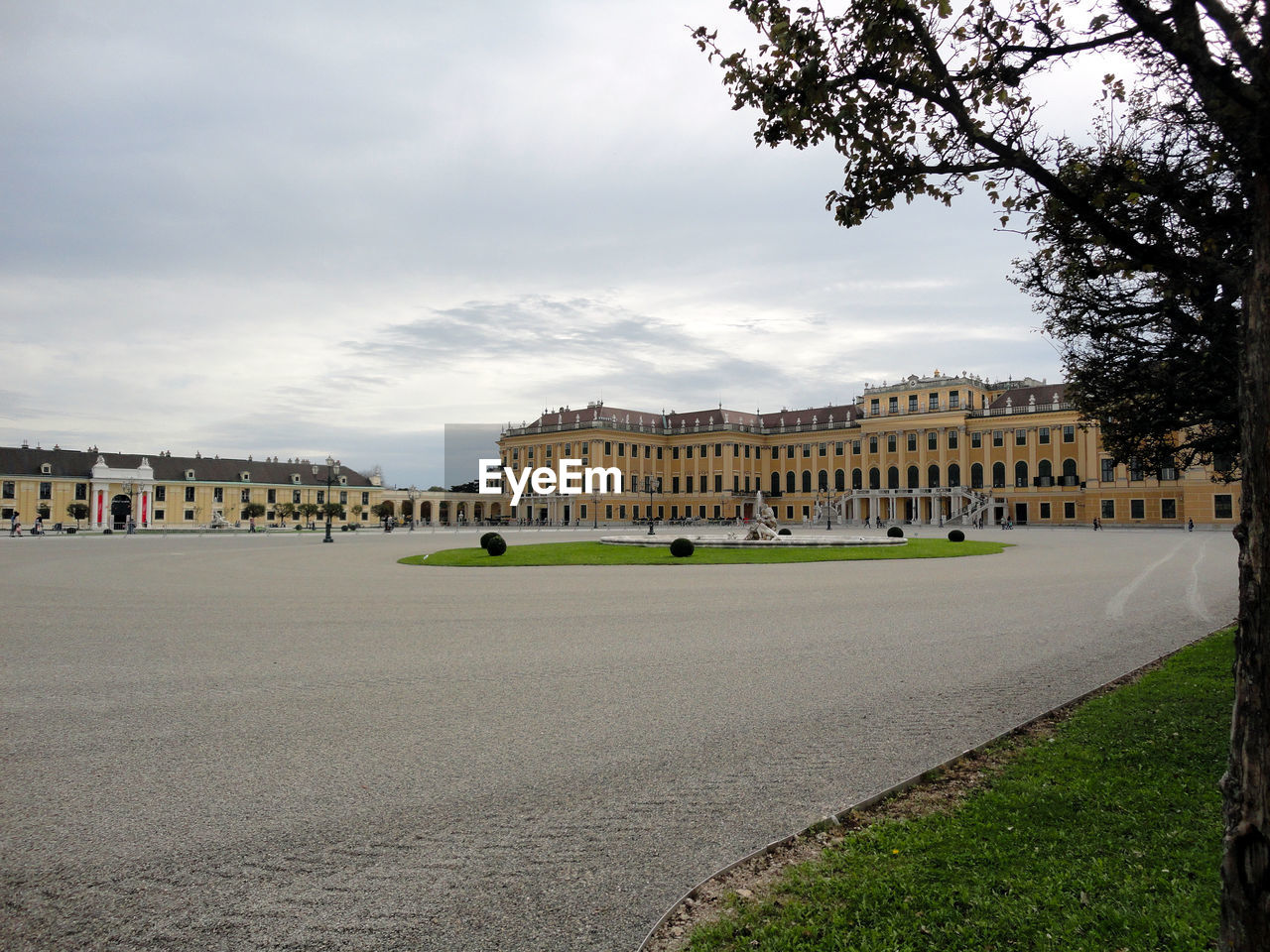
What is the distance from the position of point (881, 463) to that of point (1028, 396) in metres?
15.7

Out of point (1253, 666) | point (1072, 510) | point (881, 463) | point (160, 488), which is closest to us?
point (1253, 666)

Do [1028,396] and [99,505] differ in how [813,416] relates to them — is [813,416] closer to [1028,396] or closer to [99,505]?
[1028,396]

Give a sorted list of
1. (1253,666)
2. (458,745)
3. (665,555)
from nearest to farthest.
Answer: (1253,666), (458,745), (665,555)

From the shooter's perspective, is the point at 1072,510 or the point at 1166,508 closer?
the point at 1166,508

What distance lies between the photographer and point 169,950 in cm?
336

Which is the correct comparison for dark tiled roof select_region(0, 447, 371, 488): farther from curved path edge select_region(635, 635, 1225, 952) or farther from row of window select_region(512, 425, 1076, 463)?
curved path edge select_region(635, 635, 1225, 952)

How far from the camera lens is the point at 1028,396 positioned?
258 ft

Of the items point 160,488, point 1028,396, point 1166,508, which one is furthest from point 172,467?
point 1166,508

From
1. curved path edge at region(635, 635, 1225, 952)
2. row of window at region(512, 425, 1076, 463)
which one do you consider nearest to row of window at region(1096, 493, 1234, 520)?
row of window at region(512, 425, 1076, 463)

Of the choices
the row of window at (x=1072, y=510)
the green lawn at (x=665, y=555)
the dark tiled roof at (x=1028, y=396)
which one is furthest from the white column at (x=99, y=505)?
the dark tiled roof at (x=1028, y=396)

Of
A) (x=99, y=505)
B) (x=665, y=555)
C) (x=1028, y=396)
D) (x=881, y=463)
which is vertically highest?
(x=1028, y=396)

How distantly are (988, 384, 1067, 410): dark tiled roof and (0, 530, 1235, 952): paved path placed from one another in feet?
228

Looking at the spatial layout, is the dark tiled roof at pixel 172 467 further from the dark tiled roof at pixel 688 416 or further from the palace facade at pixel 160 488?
the dark tiled roof at pixel 688 416

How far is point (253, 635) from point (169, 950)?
334 inches
